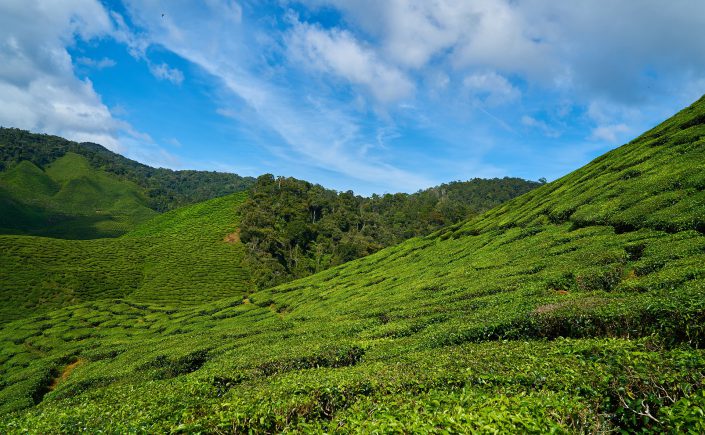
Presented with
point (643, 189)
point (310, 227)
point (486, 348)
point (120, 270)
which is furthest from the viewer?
point (310, 227)

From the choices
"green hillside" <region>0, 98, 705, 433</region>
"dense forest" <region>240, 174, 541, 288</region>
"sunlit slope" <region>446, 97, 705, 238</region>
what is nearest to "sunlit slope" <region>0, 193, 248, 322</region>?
"dense forest" <region>240, 174, 541, 288</region>

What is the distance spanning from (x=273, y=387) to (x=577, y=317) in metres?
12.7

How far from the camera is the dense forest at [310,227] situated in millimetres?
118875

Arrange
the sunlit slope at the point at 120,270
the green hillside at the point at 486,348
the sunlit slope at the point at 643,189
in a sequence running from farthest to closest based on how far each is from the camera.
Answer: the sunlit slope at the point at 120,270 < the sunlit slope at the point at 643,189 < the green hillside at the point at 486,348

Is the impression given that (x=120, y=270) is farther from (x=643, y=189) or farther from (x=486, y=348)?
(x=643, y=189)

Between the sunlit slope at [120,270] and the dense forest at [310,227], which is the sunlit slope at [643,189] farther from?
the dense forest at [310,227]

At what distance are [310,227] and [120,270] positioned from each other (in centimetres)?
6400

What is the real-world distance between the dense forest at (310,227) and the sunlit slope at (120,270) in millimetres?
8536

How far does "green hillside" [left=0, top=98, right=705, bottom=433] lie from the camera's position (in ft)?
27.6

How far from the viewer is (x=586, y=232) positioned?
106 ft

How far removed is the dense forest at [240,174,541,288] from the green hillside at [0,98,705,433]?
65.9m

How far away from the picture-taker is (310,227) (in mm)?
137375

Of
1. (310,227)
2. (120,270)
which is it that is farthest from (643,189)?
(310,227)

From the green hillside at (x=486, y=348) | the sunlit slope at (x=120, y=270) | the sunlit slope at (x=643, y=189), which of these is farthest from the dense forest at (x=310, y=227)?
the sunlit slope at (x=643, y=189)
